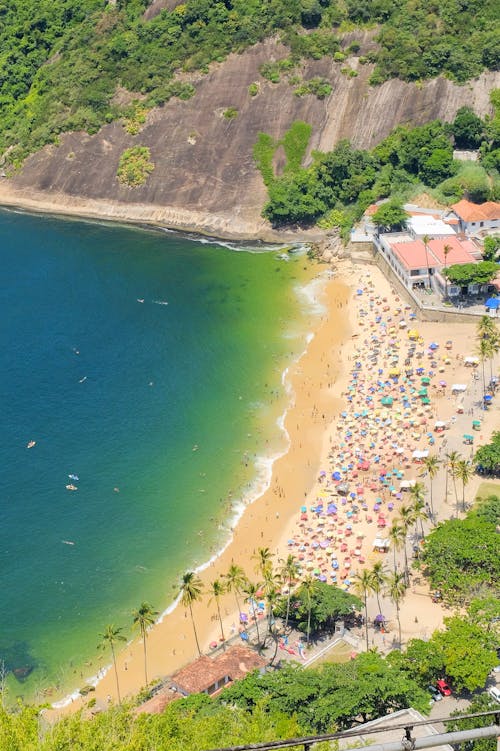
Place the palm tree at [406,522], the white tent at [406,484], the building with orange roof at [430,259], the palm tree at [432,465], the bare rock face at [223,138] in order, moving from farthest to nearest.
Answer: the bare rock face at [223,138] < the building with orange roof at [430,259] < the white tent at [406,484] < the palm tree at [432,465] < the palm tree at [406,522]

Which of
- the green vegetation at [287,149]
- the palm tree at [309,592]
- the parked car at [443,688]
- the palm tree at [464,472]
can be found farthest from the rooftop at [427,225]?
the parked car at [443,688]

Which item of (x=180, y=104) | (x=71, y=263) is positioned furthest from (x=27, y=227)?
(x=180, y=104)

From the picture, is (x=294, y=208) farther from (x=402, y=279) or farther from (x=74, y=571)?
(x=74, y=571)

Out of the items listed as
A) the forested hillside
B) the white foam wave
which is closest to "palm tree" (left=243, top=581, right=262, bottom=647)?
the white foam wave

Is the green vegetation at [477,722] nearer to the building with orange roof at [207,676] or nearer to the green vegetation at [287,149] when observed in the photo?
the building with orange roof at [207,676]

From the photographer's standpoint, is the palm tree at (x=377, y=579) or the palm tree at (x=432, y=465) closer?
the palm tree at (x=377, y=579)

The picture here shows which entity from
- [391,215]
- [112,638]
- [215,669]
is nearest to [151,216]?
[391,215]
